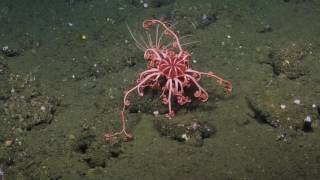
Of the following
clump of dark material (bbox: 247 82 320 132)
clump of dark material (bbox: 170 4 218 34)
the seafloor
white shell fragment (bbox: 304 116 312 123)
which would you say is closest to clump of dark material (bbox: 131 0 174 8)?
the seafloor

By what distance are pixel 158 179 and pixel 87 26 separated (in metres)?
3.57

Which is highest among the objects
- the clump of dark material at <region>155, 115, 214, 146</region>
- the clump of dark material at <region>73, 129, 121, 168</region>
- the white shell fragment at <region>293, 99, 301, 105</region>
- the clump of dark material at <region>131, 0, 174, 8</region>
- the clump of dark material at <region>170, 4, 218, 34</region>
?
the clump of dark material at <region>131, 0, 174, 8</region>

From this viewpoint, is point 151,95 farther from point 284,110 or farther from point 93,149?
point 284,110

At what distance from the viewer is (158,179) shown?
4.38 meters

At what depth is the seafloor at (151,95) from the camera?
458 centimetres

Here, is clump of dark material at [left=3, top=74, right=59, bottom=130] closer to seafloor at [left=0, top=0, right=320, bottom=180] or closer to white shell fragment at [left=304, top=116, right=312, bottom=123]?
seafloor at [left=0, top=0, right=320, bottom=180]

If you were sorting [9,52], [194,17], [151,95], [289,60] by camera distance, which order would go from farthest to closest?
[194,17]
[9,52]
[289,60]
[151,95]

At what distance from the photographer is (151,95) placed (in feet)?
17.5

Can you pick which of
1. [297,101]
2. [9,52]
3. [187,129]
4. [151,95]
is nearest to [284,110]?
[297,101]

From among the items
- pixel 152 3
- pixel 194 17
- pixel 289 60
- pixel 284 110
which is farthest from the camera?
pixel 152 3

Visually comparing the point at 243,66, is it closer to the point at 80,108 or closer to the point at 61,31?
Answer: the point at 80,108

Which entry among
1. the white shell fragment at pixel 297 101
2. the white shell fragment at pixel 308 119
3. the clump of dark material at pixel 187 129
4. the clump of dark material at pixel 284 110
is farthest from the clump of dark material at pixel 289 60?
the clump of dark material at pixel 187 129

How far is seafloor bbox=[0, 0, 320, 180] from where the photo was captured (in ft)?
15.0

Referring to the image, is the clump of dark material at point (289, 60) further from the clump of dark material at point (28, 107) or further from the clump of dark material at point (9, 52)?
the clump of dark material at point (9, 52)
